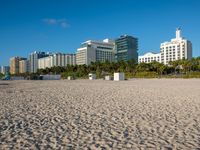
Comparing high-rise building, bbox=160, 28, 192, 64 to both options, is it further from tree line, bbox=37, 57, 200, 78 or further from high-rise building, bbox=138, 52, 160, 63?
tree line, bbox=37, 57, 200, 78

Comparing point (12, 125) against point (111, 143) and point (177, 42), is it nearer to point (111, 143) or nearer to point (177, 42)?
point (111, 143)

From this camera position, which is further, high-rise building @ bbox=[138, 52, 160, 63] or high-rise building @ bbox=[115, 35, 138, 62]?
high-rise building @ bbox=[115, 35, 138, 62]

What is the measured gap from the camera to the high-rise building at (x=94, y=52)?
16300 centimetres

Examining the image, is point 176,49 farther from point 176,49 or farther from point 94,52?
point 94,52

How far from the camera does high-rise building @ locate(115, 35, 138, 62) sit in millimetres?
164250

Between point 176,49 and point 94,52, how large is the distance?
50.9 meters

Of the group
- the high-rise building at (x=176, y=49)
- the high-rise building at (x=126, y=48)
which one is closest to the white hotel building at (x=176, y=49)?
the high-rise building at (x=176, y=49)

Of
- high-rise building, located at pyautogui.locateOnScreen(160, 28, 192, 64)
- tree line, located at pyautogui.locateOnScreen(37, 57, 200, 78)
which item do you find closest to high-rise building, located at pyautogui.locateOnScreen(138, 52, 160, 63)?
high-rise building, located at pyautogui.locateOnScreen(160, 28, 192, 64)

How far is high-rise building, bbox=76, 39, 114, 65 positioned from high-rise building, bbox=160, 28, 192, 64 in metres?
37.7

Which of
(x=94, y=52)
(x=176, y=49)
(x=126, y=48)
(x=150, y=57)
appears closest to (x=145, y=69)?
(x=176, y=49)

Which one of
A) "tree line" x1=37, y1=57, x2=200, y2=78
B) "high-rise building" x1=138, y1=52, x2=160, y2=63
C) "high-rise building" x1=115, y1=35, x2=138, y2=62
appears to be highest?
"high-rise building" x1=115, y1=35, x2=138, y2=62

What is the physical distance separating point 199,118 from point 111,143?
4.51 meters

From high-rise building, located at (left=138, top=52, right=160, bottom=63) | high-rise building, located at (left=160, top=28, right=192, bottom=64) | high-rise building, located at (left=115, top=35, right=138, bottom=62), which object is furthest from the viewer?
high-rise building, located at (left=115, top=35, right=138, bottom=62)

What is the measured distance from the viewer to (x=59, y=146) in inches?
234
